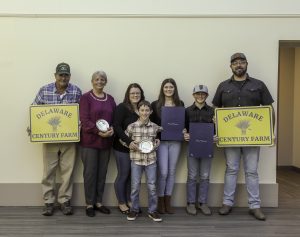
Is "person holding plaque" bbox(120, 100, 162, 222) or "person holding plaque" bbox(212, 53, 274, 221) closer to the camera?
"person holding plaque" bbox(120, 100, 162, 222)

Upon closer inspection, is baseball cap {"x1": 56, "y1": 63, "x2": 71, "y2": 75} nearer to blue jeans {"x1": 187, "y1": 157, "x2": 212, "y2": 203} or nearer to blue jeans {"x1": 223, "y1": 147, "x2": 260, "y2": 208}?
blue jeans {"x1": 187, "y1": 157, "x2": 212, "y2": 203}

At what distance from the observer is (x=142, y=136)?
189 inches

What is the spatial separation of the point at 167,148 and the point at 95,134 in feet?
2.93

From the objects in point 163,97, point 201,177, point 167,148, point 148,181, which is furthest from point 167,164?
point 163,97

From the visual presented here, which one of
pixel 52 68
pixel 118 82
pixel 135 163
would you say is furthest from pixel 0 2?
pixel 135 163

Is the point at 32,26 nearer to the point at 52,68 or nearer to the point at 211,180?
the point at 52,68

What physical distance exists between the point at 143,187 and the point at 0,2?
301 centimetres

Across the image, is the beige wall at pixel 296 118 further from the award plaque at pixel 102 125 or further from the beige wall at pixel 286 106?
the award plaque at pixel 102 125

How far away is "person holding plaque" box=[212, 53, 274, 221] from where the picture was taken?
494 centimetres

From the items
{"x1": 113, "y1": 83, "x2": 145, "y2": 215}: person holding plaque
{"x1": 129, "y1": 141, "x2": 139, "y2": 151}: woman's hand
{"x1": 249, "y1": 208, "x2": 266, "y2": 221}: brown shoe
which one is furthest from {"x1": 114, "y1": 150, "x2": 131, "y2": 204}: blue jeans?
{"x1": 249, "y1": 208, "x2": 266, "y2": 221}: brown shoe

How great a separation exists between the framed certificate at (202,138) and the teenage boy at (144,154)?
452mm

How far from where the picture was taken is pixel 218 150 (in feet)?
17.7

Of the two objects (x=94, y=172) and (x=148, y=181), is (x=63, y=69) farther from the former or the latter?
(x=148, y=181)

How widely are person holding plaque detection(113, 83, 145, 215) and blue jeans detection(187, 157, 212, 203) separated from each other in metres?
0.77
